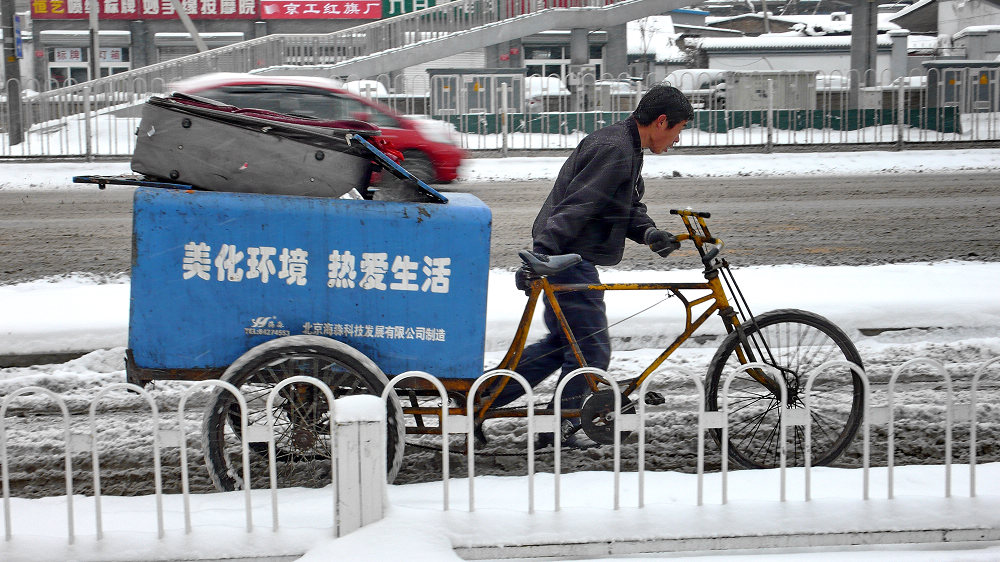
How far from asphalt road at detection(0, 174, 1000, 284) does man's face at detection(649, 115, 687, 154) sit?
4.69 metres

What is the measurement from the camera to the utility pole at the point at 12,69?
19.3m

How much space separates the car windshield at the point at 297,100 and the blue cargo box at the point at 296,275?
8.84 m

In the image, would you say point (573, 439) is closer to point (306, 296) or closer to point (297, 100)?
point (306, 296)

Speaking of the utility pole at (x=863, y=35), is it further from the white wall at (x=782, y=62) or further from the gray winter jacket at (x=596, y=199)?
the gray winter jacket at (x=596, y=199)

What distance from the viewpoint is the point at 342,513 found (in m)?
3.32

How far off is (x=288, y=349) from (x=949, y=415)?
258 centimetres

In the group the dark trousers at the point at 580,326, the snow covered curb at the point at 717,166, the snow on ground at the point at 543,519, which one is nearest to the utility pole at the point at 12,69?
the snow covered curb at the point at 717,166

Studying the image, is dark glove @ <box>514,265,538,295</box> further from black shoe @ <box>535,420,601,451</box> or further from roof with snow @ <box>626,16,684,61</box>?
roof with snow @ <box>626,16,684,61</box>

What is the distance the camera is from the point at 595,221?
14.0 feet

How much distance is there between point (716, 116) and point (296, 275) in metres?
17.3

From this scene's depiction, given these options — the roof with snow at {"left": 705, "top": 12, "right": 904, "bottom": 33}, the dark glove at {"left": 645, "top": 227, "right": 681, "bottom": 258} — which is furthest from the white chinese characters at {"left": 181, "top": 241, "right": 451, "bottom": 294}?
the roof with snow at {"left": 705, "top": 12, "right": 904, "bottom": 33}

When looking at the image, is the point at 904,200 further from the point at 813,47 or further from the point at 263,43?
the point at 813,47

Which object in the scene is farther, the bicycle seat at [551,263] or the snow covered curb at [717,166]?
the snow covered curb at [717,166]

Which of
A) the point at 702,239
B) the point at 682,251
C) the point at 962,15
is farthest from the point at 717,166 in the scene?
the point at 962,15
